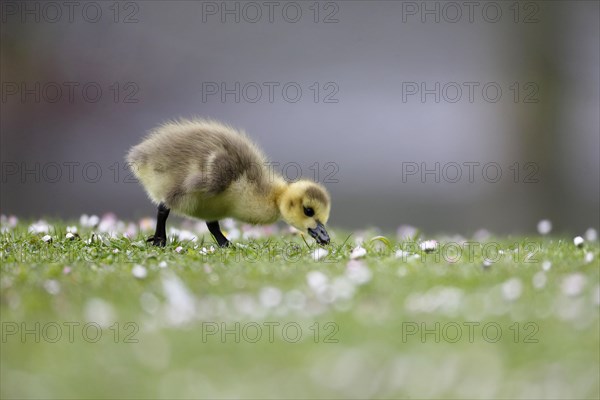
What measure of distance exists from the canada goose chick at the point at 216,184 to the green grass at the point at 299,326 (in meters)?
0.64

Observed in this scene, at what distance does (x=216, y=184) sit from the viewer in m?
5.10

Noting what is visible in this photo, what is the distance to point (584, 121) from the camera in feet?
33.9

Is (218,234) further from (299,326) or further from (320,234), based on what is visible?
(299,326)

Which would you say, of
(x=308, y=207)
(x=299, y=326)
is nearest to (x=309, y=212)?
(x=308, y=207)

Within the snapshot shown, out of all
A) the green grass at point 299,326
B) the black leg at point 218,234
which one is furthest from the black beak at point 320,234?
the green grass at point 299,326

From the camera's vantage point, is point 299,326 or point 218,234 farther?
point 218,234

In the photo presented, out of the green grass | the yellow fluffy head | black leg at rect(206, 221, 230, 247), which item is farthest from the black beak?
the green grass

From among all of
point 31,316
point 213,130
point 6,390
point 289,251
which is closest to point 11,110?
point 213,130

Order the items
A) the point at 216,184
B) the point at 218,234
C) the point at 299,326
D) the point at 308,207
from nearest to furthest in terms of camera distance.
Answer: the point at 299,326
the point at 216,184
the point at 308,207
the point at 218,234

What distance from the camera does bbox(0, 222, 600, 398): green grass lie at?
8.82 feet

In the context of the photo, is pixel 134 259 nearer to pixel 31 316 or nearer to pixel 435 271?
pixel 31 316

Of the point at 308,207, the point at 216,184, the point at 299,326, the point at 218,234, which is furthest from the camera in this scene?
the point at 218,234

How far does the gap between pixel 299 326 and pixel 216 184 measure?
2050 millimetres

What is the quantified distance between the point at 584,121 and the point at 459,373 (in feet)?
27.1
